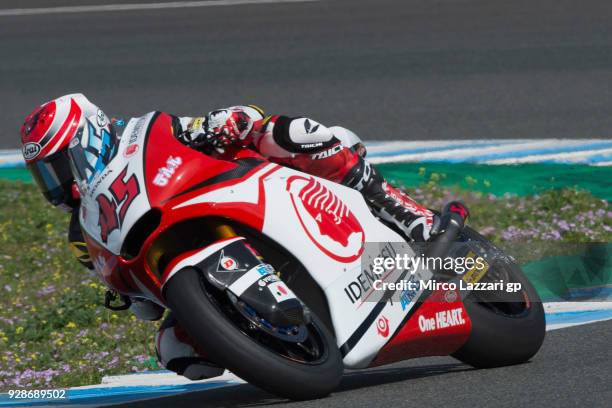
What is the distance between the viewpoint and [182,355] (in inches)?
163

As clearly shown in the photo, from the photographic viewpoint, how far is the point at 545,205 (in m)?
6.93

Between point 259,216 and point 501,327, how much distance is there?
45.1 inches

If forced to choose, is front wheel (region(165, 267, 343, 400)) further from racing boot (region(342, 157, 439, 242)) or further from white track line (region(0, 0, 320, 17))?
white track line (region(0, 0, 320, 17))

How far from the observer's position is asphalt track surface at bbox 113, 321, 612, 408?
12.4 ft

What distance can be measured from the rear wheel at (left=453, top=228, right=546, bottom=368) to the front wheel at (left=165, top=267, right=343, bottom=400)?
0.77 meters

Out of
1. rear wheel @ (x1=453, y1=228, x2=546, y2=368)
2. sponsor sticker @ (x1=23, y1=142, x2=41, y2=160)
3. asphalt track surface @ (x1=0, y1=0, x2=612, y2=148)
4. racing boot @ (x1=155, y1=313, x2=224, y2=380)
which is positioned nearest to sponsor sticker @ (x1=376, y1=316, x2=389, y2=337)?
rear wheel @ (x1=453, y1=228, x2=546, y2=368)

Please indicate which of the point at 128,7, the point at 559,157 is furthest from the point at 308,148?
the point at 128,7

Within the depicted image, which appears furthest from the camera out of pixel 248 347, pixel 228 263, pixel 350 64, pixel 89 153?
pixel 350 64

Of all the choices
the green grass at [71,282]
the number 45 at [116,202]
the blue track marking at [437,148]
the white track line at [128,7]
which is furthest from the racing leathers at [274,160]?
the white track line at [128,7]

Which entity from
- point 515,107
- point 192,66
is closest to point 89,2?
point 192,66

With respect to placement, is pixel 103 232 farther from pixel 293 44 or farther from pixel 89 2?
pixel 89 2

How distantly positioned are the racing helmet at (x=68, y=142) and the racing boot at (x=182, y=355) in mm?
618

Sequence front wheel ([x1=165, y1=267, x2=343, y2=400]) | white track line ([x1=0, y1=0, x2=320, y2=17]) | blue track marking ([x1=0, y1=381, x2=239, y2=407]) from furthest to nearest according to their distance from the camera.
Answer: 1. white track line ([x1=0, y1=0, x2=320, y2=17])
2. blue track marking ([x1=0, y1=381, x2=239, y2=407])
3. front wheel ([x1=165, y1=267, x2=343, y2=400])

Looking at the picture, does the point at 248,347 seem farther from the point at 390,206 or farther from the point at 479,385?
the point at 390,206
